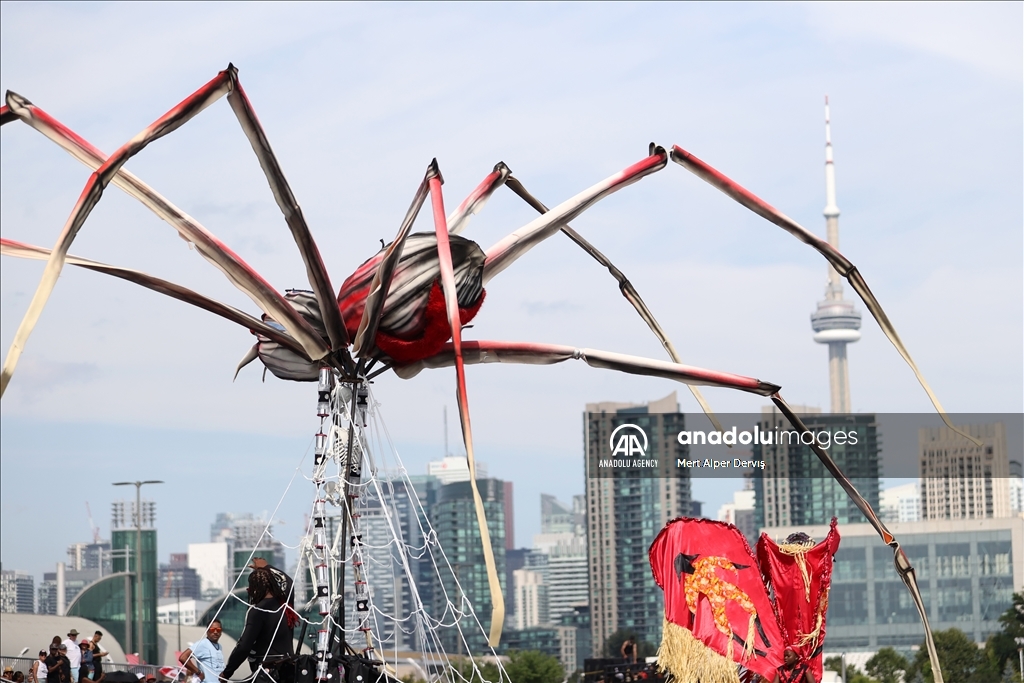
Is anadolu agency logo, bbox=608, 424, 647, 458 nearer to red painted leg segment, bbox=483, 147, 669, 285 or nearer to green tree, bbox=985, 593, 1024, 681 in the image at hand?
red painted leg segment, bbox=483, 147, 669, 285

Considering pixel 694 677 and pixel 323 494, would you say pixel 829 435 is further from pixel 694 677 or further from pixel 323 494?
pixel 323 494

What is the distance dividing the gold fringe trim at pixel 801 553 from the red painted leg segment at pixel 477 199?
407 cm

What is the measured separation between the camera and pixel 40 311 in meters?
9.58

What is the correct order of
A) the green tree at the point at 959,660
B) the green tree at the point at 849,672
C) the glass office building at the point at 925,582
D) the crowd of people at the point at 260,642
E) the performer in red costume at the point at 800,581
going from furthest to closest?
the glass office building at the point at 925,582, the green tree at the point at 849,672, the green tree at the point at 959,660, the performer in red costume at the point at 800,581, the crowd of people at the point at 260,642

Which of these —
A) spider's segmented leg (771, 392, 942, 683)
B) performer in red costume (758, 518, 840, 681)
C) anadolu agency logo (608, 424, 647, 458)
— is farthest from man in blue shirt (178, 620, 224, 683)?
anadolu agency logo (608, 424, 647, 458)

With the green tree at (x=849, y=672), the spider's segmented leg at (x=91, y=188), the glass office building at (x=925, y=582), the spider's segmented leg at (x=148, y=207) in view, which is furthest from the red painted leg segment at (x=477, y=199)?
the glass office building at (x=925, y=582)

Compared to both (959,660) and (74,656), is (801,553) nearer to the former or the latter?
(74,656)

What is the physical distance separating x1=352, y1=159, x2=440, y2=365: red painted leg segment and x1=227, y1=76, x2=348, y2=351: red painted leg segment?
217 mm

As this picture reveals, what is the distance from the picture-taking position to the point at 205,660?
12352 millimetres

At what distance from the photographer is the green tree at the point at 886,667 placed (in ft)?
329

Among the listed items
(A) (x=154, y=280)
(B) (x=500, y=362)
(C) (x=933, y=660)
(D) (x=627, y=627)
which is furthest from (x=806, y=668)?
(D) (x=627, y=627)

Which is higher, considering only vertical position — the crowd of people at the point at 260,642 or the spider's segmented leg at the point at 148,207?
the spider's segmented leg at the point at 148,207

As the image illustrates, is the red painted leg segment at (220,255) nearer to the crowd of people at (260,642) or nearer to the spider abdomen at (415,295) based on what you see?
the spider abdomen at (415,295)

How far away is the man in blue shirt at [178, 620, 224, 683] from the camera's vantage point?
12.2 meters
